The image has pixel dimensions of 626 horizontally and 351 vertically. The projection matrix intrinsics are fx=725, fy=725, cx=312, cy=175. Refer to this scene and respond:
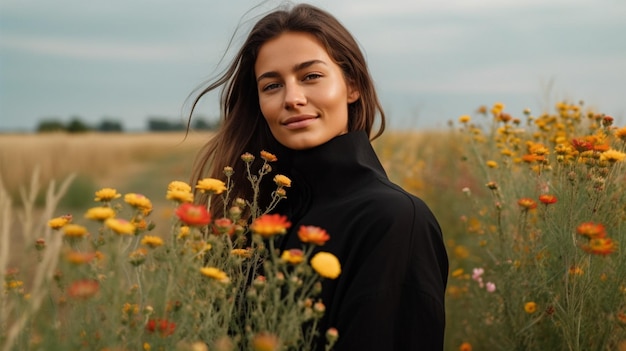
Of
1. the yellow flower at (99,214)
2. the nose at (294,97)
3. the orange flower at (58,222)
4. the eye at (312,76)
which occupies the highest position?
the eye at (312,76)

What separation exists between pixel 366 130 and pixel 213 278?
1.11 m

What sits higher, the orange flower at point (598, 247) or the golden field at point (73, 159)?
the orange flower at point (598, 247)

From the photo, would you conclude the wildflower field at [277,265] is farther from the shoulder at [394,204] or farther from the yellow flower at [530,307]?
the shoulder at [394,204]

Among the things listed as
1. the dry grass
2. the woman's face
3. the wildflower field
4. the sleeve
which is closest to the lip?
the woman's face

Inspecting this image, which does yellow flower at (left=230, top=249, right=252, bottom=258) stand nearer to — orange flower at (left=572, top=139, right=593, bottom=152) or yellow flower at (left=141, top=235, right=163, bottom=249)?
yellow flower at (left=141, top=235, right=163, bottom=249)

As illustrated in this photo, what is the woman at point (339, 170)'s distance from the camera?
1810mm

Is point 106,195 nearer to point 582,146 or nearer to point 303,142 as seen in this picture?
point 303,142

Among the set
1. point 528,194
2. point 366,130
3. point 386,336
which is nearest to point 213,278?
point 386,336

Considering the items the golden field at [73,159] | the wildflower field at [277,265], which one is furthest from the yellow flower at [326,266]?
the golden field at [73,159]

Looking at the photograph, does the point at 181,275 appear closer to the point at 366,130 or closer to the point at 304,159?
the point at 304,159

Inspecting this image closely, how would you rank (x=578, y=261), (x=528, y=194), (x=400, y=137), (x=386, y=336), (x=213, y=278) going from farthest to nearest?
(x=400, y=137), (x=528, y=194), (x=578, y=261), (x=386, y=336), (x=213, y=278)

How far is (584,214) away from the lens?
258cm

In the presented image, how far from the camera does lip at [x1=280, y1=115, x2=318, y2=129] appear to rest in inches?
88.1

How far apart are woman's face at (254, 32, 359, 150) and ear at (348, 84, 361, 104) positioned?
9 centimetres
